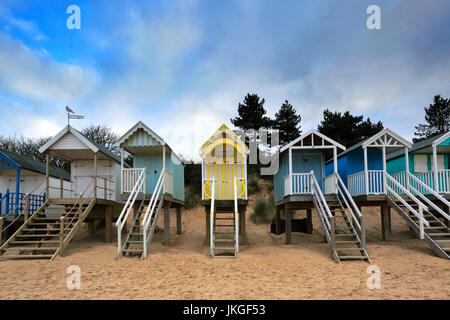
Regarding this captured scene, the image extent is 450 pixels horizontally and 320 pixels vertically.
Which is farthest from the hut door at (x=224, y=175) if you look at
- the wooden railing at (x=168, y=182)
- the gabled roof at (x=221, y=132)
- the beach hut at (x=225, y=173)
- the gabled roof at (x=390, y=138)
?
the gabled roof at (x=390, y=138)

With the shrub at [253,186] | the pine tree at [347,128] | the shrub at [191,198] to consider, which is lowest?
the shrub at [191,198]

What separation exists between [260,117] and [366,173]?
18.6 m

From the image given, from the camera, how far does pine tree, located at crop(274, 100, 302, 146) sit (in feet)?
107

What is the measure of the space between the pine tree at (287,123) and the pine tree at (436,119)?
51.0 ft

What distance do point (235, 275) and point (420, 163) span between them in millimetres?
13644

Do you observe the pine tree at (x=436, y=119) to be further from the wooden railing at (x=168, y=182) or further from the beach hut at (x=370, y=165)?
the wooden railing at (x=168, y=182)

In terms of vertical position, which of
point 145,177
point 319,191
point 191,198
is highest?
point 145,177

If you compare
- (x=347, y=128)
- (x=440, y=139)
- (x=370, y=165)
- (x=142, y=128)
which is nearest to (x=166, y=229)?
(x=142, y=128)

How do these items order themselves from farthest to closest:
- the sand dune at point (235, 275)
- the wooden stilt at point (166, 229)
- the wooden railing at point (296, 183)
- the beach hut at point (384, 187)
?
the wooden stilt at point (166, 229) < the wooden railing at point (296, 183) < the beach hut at point (384, 187) < the sand dune at point (235, 275)

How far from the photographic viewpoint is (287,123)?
32.7m

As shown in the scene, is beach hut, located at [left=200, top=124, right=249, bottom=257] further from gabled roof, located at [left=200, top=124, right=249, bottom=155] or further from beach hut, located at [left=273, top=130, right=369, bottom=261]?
beach hut, located at [left=273, top=130, right=369, bottom=261]

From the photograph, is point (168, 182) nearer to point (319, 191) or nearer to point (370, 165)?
point (319, 191)

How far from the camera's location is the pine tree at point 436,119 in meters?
38.8

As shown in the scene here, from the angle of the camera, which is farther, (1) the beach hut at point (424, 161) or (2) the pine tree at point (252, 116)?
(2) the pine tree at point (252, 116)
